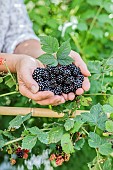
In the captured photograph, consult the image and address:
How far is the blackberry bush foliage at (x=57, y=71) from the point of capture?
1337 millimetres

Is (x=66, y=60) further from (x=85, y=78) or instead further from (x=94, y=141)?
(x=94, y=141)

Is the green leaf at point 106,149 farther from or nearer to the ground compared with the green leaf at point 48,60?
nearer to the ground

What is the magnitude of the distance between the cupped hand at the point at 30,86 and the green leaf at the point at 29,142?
4.2 inches

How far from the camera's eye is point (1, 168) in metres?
1.82

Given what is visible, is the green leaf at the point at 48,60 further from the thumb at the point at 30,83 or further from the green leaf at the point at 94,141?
the green leaf at the point at 94,141

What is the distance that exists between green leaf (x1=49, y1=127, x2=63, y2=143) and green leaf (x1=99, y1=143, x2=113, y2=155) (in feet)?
0.36

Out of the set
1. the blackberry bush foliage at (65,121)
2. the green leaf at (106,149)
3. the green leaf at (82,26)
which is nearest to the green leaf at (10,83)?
the blackberry bush foliage at (65,121)

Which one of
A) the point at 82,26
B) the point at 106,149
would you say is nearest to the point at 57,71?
the point at 106,149

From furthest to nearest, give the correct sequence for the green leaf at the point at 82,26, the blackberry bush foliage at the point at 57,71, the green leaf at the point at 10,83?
the green leaf at the point at 82,26
the green leaf at the point at 10,83
the blackberry bush foliage at the point at 57,71

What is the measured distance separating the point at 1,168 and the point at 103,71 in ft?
1.71

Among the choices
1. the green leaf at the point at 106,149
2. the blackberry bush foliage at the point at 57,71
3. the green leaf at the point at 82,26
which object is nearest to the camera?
the green leaf at the point at 106,149

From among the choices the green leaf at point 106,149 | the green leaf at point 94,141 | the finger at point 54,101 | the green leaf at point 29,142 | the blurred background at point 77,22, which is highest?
the finger at point 54,101

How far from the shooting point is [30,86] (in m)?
1.37

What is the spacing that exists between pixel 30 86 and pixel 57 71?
0.08 meters
